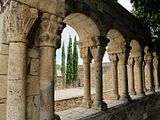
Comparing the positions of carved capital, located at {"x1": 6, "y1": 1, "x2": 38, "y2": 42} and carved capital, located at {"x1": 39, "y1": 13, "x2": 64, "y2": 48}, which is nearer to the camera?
carved capital, located at {"x1": 6, "y1": 1, "x2": 38, "y2": 42}

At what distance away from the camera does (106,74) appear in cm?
1650

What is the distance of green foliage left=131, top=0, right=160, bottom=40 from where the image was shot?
7.07m

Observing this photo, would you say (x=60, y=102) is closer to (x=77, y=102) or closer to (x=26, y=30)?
(x=77, y=102)

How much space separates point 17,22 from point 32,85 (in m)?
0.82

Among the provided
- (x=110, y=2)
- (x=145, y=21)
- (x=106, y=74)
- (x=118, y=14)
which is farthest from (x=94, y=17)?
(x=106, y=74)

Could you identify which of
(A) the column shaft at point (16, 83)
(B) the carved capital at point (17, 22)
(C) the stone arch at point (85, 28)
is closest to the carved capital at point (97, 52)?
(C) the stone arch at point (85, 28)

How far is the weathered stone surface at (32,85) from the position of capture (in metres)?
2.86

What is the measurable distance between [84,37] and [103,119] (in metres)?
1.86

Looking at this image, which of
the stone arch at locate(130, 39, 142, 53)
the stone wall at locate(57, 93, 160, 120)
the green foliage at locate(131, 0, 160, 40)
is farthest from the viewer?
the stone arch at locate(130, 39, 142, 53)

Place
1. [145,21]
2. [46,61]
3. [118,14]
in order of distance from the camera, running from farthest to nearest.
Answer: [145,21] → [118,14] → [46,61]

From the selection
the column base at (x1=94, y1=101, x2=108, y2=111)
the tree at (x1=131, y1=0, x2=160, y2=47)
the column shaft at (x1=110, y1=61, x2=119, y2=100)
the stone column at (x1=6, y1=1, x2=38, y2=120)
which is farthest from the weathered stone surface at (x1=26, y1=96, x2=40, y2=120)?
the tree at (x1=131, y1=0, x2=160, y2=47)

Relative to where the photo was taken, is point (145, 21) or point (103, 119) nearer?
point (103, 119)

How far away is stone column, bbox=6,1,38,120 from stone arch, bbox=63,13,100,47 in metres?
2.03

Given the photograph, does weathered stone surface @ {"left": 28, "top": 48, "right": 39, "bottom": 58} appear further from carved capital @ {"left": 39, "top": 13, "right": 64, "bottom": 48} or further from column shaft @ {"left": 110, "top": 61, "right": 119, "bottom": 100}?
column shaft @ {"left": 110, "top": 61, "right": 119, "bottom": 100}
